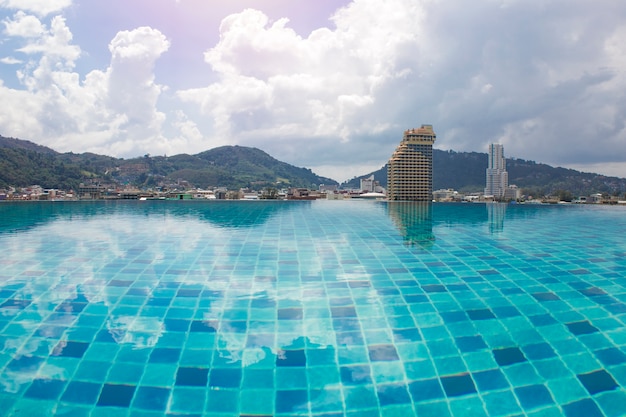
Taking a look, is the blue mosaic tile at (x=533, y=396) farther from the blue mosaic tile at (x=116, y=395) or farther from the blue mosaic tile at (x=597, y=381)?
the blue mosaic tile at (x=116, y=395)

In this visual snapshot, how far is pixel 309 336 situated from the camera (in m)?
8.20

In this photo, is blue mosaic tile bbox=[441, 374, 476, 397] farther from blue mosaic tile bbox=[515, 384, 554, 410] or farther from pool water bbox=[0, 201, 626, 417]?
blue mosaic tile bbox=[515, 384, 554, 410]

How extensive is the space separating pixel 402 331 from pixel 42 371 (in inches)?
276

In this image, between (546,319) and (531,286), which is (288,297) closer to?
(546,319)

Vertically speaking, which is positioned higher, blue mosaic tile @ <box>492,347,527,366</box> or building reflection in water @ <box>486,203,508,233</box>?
building reflection in water @ <box>486,203,508,233</box>

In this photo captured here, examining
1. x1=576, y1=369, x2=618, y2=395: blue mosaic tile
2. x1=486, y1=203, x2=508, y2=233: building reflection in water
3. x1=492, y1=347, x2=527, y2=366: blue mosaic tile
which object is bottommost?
x1=576, y1=369, x2=618, y2=395: blue mosaic tile

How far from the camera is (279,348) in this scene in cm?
779

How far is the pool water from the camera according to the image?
658 centimetres

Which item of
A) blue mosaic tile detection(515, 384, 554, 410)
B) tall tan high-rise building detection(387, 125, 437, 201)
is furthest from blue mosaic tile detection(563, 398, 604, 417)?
tall tan high-rise building detection(387, 125, 437, 201)

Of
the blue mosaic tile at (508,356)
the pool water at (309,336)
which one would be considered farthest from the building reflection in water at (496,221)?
the blue mosaic tile at (508,356)

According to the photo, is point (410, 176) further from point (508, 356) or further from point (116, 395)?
point (116, 395)

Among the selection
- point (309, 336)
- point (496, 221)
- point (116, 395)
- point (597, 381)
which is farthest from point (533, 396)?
point (496, 221)

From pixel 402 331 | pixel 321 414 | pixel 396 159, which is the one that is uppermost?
pixel 396 159

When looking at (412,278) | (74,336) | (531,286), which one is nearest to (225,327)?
(74,336)
